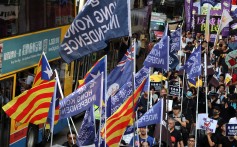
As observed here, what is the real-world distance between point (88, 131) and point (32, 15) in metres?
4.36

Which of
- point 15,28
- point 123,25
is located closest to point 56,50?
point 15,28

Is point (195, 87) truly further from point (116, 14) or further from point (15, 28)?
point (116, 14)

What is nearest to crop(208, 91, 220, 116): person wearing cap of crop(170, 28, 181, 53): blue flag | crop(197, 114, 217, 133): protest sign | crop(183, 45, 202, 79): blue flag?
crop(183, 45, 202, 79): blue flag

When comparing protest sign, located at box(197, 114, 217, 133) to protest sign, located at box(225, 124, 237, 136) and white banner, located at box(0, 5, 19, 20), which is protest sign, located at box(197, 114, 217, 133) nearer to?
protest sign, located at box(225, 124, 237, 136)

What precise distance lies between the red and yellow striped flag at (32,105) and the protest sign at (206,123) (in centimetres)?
359

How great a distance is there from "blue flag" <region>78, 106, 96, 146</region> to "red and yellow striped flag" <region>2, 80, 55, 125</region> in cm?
72

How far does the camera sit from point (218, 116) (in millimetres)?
14656

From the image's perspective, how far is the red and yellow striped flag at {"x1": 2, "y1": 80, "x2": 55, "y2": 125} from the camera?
1088 cm

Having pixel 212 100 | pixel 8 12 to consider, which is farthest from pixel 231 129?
pixel 8 12

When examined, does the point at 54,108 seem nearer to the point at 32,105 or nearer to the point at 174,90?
the point at 32,105

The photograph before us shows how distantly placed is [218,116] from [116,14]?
5.51 m

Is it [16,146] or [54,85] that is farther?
[16,146]

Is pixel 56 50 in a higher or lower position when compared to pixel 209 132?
higher

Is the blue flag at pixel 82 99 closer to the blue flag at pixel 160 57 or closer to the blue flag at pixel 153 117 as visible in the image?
the blue flag at pixel 153 117
